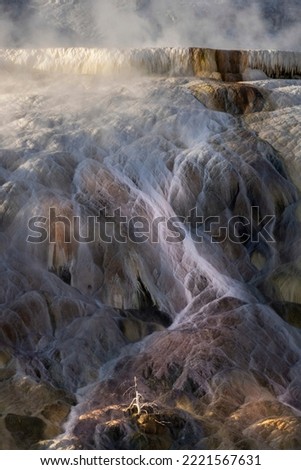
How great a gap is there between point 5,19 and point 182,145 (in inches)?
378

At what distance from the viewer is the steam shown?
58.4 ft

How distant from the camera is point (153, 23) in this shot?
60.8 ft

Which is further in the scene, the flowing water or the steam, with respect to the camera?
the steam

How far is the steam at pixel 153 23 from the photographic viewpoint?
58.4 feet

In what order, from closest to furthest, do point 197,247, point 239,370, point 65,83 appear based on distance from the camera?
1. point 239,370
2. point 197,247
3. point 65,83

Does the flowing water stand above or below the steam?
below

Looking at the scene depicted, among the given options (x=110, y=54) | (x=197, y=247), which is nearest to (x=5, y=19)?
(x=110, y=54)

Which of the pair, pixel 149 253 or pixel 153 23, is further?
pixel 153 23

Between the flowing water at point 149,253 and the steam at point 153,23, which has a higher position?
the steam at point 153,23

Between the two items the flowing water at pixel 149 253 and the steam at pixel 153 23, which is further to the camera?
the steam at pixel 153 23

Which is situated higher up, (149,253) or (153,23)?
(153,23)

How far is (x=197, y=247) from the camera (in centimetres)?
851

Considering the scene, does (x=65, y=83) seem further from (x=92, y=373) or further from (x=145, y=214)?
(x=92, y=373)
